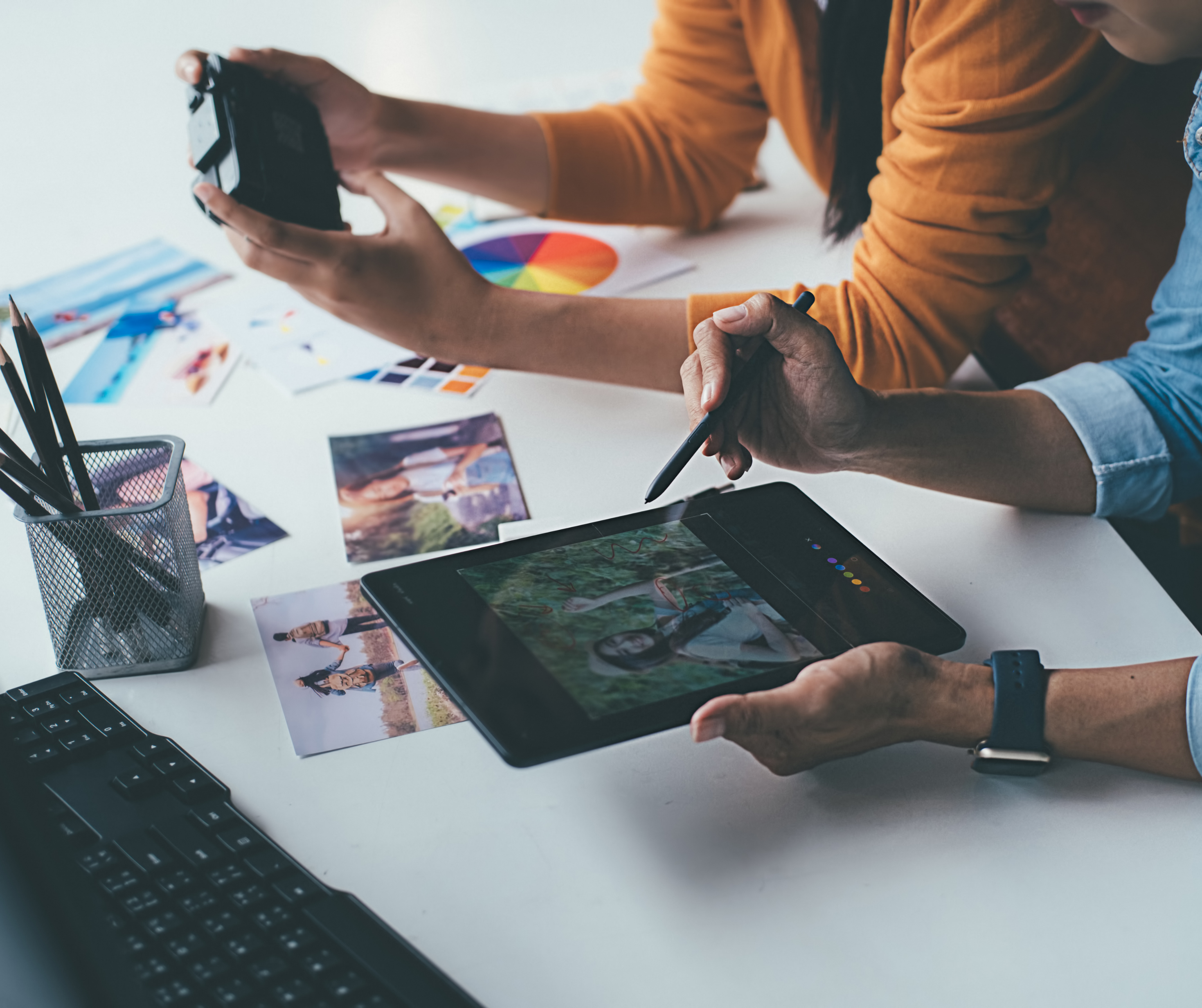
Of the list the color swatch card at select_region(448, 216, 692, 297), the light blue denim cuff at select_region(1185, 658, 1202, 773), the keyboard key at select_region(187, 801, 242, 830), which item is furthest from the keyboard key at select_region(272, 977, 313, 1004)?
the color swatch card at select_region(448, 216, 692, 297)

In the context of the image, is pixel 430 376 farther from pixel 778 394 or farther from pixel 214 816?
pixel 214 816

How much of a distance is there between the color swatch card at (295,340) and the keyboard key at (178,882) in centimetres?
51

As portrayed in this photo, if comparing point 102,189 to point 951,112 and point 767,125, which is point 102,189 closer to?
point 767,125

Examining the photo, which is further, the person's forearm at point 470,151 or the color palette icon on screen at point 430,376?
the person's forearm at point 470,151

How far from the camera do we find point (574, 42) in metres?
1.75

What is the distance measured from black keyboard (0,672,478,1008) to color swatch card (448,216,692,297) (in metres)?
0.61

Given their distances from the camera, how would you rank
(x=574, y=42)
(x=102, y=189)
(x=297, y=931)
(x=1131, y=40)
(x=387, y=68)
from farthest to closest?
(x=574, y=42)
(x=387, y=68)
(x=102, y=189)
(x=1131, y=40)
(x=297, y=931)

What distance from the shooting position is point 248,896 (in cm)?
52

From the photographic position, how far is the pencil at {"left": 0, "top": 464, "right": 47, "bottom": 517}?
2.03ft

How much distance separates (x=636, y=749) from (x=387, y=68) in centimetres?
136

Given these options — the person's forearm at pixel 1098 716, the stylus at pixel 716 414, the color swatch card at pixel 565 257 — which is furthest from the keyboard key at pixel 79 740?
the color swatch card at pixel 565 257

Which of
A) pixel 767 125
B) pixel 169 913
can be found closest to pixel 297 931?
pixel 169 913

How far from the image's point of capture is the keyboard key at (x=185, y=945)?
486 millimetres

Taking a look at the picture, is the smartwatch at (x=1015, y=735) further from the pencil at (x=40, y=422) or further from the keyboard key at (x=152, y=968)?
the pencil at (x=40, y=422)
